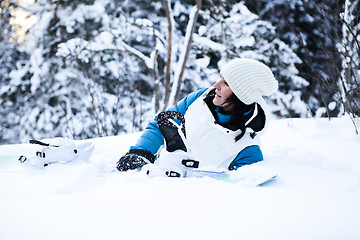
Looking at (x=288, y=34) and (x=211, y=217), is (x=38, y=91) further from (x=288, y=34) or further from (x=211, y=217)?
(x=288, y=34)

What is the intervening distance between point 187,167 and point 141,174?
24 centimetres

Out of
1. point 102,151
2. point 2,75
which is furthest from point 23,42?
point 102,151

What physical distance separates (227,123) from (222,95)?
0.20m

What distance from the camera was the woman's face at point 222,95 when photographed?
1.89 meters

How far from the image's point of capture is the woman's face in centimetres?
189

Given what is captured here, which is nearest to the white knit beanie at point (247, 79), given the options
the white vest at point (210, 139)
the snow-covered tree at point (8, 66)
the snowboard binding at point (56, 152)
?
the white vest at point (210, 139)

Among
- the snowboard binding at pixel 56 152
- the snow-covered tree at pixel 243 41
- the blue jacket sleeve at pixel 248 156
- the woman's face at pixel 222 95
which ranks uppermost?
the snow-covered tree at pixel 243 41

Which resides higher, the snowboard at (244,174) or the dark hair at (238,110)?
the dark hair at (238,110)

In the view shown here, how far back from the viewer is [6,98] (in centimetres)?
739

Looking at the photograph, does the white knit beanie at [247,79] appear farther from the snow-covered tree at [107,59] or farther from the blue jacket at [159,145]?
the snow-covered tree at [107,59]

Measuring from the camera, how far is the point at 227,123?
75.3 inches

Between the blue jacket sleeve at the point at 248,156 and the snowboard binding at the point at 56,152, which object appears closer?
the snowboard binding at the point at 56,152

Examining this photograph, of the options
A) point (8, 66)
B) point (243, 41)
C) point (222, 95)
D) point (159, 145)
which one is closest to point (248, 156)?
point (222, 95)

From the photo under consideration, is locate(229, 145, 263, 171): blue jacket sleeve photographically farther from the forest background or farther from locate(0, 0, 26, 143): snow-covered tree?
locate(0, 0, 26, 143): snow-covered tree
